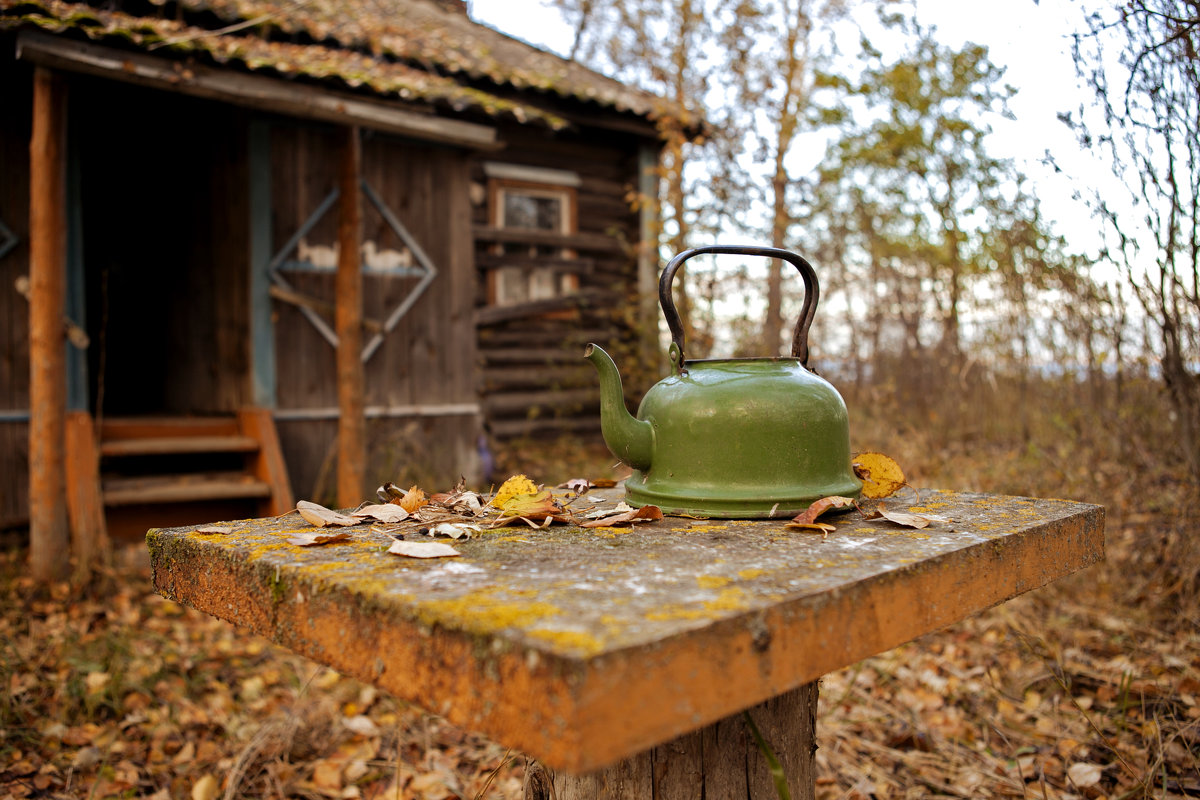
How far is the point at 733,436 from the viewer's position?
1438 mm

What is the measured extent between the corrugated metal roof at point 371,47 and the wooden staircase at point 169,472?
205 cm

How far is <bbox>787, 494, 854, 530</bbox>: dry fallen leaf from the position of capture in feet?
4.50

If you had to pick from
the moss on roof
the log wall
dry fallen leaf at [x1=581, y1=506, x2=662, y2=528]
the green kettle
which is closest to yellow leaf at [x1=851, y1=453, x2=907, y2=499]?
the green kettle

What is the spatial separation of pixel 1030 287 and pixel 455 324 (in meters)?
3.88

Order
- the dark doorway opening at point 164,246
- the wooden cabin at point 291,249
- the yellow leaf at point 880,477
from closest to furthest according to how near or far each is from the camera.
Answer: the yellow leaf at point 880,477, the wooden cabin at point 291,249, the dark doorway opening at point 164,246

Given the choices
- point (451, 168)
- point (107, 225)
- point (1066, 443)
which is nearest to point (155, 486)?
point (451, 168)

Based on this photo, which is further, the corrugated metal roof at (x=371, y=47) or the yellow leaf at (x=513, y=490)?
the corrugated metal roof at (x=371, y=47)

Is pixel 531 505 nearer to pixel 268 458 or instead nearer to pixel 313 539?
pixel 313 539

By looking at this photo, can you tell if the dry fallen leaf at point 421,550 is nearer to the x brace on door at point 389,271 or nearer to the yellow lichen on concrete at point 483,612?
the yellow lichen on concrete at point 483,612

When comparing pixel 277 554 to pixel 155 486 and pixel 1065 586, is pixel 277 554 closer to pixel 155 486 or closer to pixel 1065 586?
pixel 1065 586

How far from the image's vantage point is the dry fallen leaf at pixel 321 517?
1.47 metres

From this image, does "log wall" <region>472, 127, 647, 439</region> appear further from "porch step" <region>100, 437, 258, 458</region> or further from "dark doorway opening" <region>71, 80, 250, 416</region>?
"porch step" <region>100, 437, 258, 458</region>

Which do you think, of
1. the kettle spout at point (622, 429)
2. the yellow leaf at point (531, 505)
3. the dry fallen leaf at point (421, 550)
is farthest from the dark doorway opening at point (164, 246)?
the dry fallen leaf at point (421, 550)

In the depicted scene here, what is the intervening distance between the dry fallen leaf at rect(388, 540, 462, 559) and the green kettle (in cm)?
37
